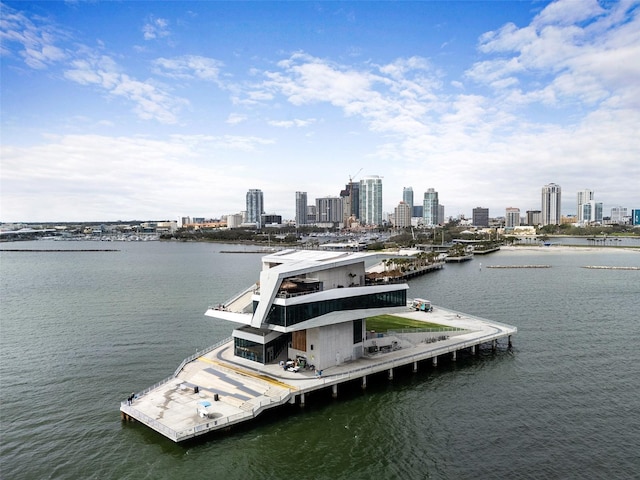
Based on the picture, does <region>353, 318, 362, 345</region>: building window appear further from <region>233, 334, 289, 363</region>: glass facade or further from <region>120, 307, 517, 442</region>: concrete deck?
<region>233, 334, 289, 363</region>: glass facade

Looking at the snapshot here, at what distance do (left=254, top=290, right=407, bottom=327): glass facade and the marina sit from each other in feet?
0.25

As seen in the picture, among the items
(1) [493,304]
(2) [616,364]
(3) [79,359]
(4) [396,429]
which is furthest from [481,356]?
(3) [79,359]

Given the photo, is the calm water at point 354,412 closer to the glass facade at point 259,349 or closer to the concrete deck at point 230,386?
the concrete deck at point 230,386

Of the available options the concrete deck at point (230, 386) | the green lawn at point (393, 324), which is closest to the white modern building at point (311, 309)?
the concrete deck at point (230, 386)

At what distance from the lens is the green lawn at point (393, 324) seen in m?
48.6

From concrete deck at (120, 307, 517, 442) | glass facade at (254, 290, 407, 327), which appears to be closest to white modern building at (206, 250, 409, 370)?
→ glass facade at (254, 290, 407, 327)

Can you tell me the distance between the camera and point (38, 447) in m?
28.3

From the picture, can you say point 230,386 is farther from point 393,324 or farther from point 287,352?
point 393,324

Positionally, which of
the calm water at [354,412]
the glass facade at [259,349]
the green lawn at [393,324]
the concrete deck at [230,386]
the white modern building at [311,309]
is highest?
the white modern building at [311,309]

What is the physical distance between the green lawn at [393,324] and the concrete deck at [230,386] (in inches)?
159

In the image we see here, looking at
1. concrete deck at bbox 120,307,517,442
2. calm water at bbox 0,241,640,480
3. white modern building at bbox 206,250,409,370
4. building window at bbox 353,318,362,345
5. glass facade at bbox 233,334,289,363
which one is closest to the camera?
calm water at bbox 0,241,640,480

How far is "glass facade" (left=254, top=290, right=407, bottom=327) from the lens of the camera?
112ft

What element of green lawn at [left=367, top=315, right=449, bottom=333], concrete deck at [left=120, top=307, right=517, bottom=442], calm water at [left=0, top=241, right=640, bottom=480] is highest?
green lawn at [left=367, top=315, right=449, bottom=333]

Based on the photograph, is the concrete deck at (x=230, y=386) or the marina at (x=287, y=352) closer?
the concrete deck at (x=230, y=386)
